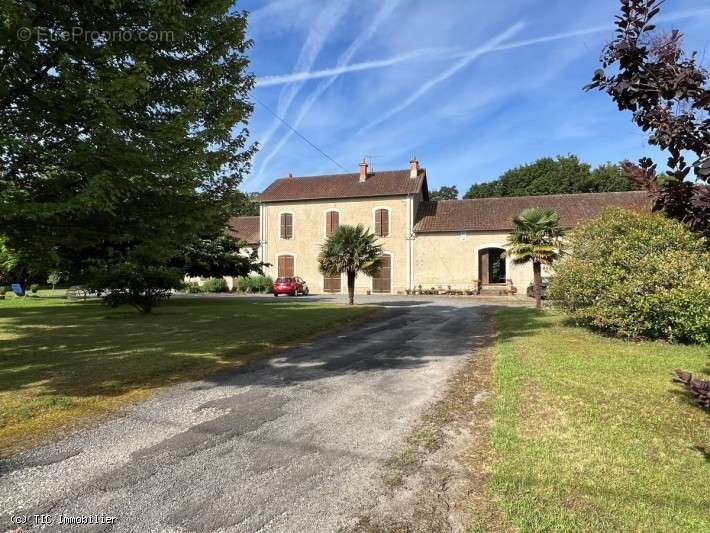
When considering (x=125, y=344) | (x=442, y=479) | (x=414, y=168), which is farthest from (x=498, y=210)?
(x=442, y=479)

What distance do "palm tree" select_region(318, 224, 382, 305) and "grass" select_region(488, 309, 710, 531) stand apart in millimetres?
12636

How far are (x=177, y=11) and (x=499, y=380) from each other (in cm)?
643

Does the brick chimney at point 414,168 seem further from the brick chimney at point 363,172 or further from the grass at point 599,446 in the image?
the grass at point 599,446

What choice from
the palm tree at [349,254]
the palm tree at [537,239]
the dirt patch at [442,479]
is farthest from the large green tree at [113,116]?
the palm tree at [537,239]

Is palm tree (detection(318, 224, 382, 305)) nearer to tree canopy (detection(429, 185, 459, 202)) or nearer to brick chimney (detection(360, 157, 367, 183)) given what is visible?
brick chimney (detection(360, 157, 367, 183))

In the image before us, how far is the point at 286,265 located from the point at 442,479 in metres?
33.3

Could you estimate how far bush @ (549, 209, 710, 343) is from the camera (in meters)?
8.41

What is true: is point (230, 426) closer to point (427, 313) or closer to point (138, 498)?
point (138, 498)

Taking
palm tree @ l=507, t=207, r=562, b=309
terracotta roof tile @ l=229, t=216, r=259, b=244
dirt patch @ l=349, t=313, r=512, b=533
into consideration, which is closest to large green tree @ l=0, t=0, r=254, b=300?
dirt patch @ l=349, t=313, r=512, b=533

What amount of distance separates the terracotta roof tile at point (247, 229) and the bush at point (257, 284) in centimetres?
421

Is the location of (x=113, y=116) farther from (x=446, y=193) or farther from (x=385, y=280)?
(x=446, y=193)

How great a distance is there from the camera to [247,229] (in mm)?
40844

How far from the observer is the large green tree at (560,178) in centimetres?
5075

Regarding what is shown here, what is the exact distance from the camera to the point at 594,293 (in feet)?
33.1
